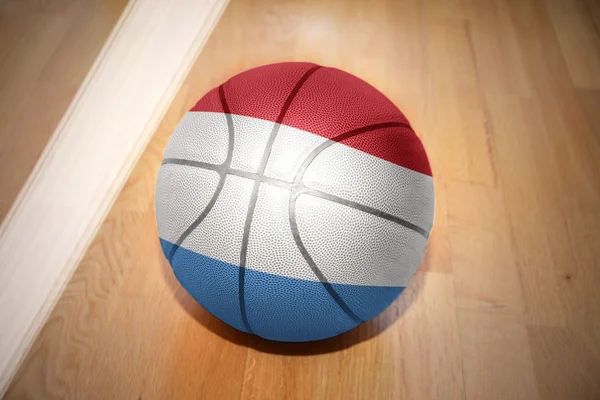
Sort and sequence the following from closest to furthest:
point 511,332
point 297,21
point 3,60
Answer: point 511,332 → point 3,60 → point 297,21

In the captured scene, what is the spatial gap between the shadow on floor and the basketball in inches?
7.5

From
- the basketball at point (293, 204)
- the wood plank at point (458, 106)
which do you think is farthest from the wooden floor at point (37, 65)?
the wood plank at point (458, 106)

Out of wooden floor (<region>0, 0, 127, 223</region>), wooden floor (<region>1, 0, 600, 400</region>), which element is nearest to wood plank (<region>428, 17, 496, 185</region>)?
wooden floor (<region>1, 0, 600, 400</region>)

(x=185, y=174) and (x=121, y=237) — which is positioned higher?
(x=185, y=174)

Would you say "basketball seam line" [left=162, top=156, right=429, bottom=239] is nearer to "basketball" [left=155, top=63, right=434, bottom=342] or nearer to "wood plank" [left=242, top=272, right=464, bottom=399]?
"basketball" [left=155, top=63, right=434, bottom=342]

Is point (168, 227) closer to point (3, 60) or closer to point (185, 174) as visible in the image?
point (185, 174)

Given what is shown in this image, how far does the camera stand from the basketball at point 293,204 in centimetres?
101

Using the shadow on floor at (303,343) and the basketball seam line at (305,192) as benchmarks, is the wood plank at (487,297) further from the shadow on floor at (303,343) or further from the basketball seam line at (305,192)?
the basketball seam line at (305,192)

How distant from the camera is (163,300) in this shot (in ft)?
4.77

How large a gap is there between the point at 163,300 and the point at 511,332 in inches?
45.1

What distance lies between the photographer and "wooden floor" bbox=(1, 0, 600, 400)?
1.32m

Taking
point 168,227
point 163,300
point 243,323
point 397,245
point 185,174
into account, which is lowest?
point 163,300

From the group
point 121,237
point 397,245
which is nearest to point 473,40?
point 397,245

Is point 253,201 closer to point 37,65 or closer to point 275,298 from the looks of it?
point 275,298
